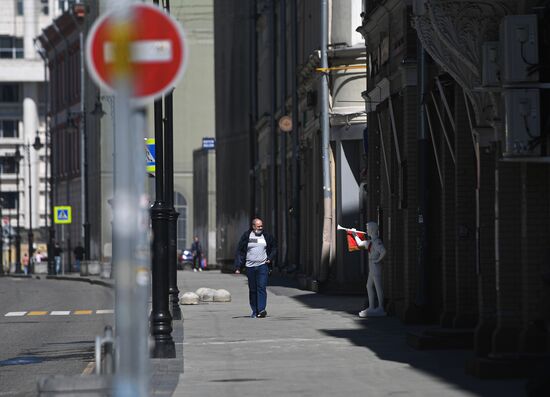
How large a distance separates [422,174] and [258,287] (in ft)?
15.3

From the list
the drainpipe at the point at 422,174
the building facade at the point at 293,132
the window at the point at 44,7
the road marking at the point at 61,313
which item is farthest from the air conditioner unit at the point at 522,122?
the window at the point at 44,7

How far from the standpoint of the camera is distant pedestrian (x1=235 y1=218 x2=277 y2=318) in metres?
30.1

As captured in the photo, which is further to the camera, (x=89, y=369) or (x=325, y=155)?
(x=325, y=155)

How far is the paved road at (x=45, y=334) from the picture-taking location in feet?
65.4

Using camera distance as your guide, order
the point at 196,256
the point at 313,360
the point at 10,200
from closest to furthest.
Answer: the point at 313,360 → the point at 196,256 → the point at 10,200

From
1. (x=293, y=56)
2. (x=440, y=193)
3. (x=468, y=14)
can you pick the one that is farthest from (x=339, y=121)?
(x=468, y=14)

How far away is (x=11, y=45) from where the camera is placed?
550 ft

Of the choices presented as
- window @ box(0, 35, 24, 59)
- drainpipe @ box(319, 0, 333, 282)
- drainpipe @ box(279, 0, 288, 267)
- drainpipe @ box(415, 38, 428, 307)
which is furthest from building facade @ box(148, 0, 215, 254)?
window @ box(0, 35, 24, 59)

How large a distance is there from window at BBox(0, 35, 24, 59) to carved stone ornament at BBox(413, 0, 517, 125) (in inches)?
5855

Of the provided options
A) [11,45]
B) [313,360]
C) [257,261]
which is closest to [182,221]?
[257,261]

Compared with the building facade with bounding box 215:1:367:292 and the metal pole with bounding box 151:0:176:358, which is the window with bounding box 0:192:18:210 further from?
the metal pole with bounding box 151:0:176:358

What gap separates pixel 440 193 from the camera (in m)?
27.2

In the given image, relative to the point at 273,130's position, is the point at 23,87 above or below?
above

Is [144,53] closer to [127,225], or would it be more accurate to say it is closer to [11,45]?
[127,225]
